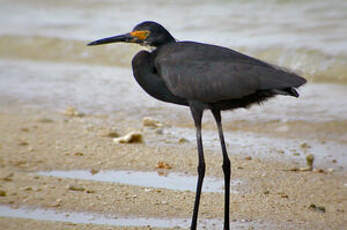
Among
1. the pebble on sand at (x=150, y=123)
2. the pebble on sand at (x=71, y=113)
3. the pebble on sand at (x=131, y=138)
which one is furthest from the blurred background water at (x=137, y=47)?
the pebble on sand at (x=131, y=138)

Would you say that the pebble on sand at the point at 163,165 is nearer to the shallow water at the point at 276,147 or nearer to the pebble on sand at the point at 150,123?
the shallow water at the point at 276,147

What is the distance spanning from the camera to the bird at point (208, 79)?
4938 millimetres

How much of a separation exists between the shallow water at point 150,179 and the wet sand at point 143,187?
10 cm

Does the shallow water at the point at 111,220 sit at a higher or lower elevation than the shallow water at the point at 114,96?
lower

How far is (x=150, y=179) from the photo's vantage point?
6.14 meters

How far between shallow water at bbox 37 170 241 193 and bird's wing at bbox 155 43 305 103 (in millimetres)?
1142

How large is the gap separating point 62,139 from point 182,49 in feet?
8.14

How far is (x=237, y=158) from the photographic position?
6785 mm

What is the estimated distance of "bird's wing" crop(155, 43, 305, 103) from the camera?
4.92 metres

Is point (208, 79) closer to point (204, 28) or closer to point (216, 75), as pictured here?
point (216, 75)

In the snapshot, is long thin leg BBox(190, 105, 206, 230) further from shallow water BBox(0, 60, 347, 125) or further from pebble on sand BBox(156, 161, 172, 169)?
shallow water BBox(0, 60, 347, 125)

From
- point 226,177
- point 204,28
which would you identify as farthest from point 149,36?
point 204,28

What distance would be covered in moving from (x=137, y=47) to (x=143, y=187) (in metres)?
5.75

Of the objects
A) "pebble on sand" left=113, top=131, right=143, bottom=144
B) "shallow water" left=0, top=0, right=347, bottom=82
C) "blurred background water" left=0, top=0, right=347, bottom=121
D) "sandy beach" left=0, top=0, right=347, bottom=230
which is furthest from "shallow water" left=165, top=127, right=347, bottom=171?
"shallow water" left=0, top=0, right=347, bottom=82
